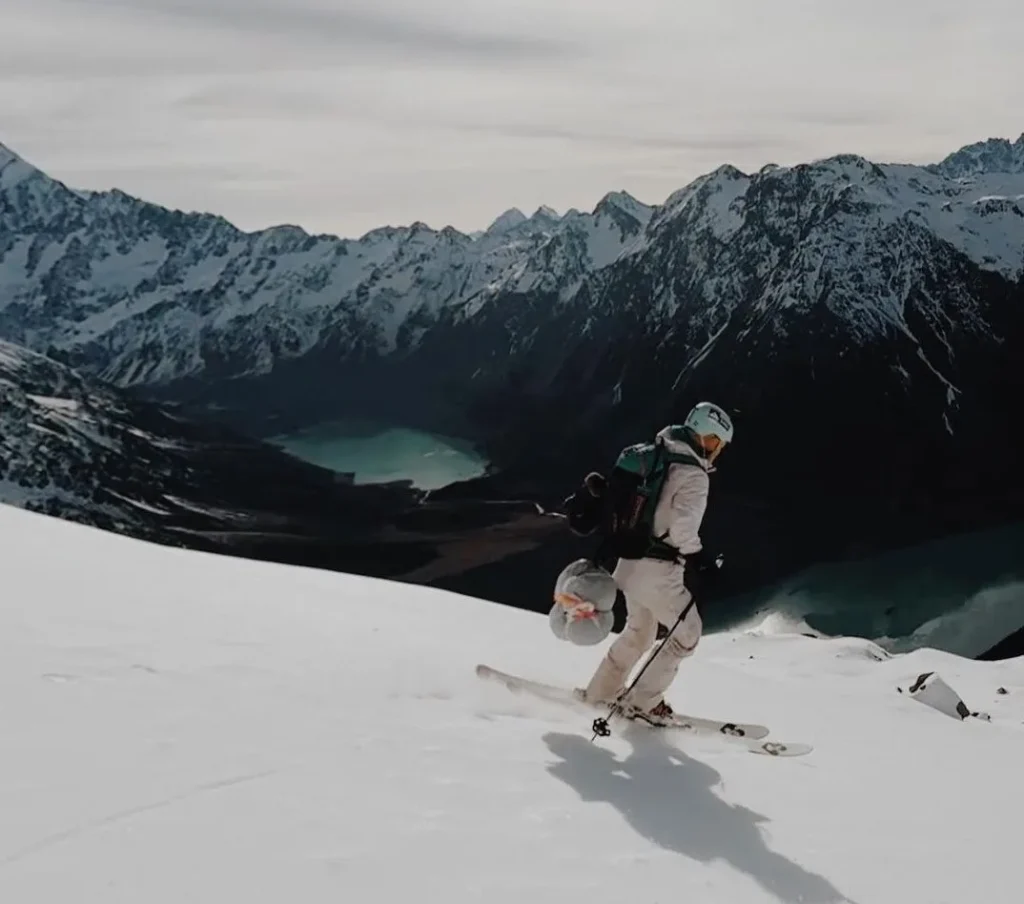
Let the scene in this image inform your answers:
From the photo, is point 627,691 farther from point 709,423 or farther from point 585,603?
point 709,423

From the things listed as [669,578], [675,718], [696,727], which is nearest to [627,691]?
[675,718]

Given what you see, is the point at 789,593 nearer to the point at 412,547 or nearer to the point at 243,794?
the point at 412,547

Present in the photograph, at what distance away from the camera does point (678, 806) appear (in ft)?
25.8

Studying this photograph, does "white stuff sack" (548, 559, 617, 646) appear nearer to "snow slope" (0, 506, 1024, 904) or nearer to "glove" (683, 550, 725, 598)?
"glove" (683, 550, 725, 598)

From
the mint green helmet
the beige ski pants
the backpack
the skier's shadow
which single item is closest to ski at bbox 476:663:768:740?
the beige ski pants

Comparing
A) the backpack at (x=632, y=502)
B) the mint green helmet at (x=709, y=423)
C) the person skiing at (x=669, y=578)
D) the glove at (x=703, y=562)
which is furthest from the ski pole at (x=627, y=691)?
the mint green helmet at (x=709, y=423)

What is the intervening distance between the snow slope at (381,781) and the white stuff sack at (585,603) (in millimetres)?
911

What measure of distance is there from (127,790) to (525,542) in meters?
178

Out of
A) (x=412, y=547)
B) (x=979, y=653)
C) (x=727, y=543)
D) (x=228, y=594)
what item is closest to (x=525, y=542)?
(x=412, y=547)

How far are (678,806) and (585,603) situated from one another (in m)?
2.31

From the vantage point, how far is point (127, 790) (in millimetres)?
6156

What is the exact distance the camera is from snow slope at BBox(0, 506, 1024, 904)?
567 cm

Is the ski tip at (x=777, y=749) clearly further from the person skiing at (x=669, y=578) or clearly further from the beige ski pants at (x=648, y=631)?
the beige ski pants at (x=648, y=631)

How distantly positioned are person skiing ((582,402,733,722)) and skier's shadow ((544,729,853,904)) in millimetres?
492
